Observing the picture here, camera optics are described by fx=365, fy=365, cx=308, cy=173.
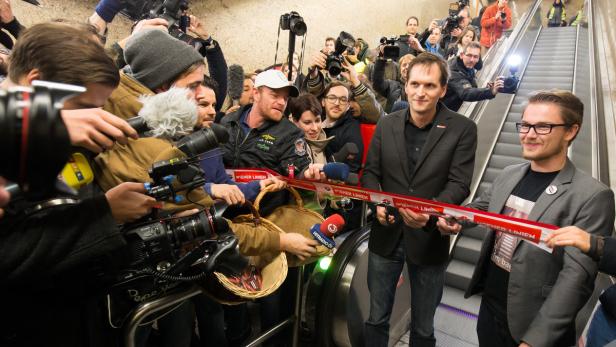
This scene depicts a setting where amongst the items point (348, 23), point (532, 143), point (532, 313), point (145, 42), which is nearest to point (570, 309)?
point (532, 313)

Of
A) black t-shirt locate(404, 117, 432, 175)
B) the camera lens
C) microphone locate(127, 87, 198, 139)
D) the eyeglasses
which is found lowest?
the camera lens

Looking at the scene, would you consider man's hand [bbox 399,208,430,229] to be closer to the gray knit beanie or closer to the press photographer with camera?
the gray knit beanie

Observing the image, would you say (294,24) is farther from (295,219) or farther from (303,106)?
(295,219)

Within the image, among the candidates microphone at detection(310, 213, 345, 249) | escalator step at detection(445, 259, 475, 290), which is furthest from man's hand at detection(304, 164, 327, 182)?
escalator step at detection(445, 259, 475, 290)

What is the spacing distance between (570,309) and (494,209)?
0.54 metres

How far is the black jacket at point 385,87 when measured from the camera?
3.72m

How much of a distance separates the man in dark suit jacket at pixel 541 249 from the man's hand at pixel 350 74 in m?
1.70

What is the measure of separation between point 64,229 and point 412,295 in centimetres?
186

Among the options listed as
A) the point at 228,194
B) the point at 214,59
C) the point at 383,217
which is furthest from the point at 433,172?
the point at 214,59

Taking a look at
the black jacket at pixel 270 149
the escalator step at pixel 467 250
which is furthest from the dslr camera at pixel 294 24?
the escalator step at pixel 467 250

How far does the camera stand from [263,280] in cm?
173

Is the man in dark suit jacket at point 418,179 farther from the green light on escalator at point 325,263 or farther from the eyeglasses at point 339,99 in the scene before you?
the eyeglasses at point 339,99

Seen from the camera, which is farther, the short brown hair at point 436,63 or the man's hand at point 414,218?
the short brown hair at point 436,63

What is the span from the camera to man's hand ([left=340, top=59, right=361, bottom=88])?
3.20 meters
